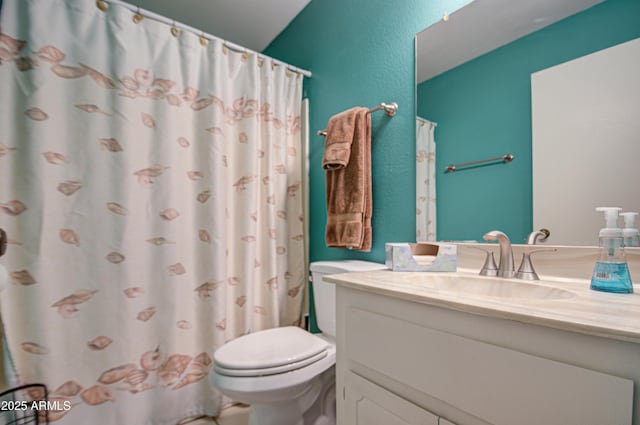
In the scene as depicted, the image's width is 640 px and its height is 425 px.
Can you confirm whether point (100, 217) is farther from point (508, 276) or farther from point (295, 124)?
point (508, 276)

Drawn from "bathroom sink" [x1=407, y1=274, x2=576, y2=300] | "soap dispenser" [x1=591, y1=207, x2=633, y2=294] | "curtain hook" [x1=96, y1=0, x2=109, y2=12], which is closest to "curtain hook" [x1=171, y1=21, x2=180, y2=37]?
"curtain hook" [x1=96, y1=0, x2=109, y2=12]

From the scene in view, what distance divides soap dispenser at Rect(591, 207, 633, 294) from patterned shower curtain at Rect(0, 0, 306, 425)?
137 centimetres

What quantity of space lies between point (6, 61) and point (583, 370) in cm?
193

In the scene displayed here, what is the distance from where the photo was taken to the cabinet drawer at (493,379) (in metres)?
0.45

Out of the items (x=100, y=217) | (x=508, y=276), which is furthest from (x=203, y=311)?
(x=508, y=276)

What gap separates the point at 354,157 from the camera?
4.49 ft

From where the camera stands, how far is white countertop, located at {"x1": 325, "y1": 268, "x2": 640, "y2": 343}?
461mm

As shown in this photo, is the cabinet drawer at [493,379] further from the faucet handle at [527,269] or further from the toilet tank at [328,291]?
the toilet tank at [328,291]

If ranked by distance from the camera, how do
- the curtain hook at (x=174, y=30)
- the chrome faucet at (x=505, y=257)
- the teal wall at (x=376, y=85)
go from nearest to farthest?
the chrome faucet at (x=505, y=257) → the teal wall at (x=376, y=85) → the curtain hook at (x=174, y=30)

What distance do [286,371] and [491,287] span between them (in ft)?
2.50

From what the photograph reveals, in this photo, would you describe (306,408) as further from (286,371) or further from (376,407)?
(376,407)

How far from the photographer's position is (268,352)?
114cm

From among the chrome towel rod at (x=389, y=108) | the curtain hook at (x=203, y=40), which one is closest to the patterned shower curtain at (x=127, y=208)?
the curtain hook at (x=203, y=40)

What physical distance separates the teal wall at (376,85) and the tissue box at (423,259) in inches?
6.0
